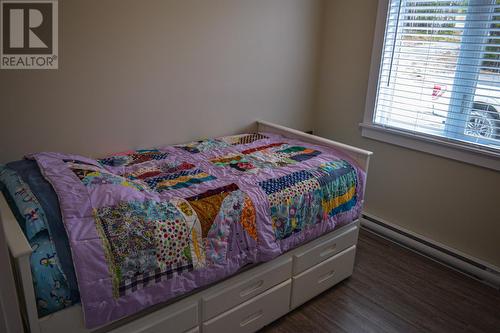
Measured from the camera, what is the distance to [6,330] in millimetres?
753

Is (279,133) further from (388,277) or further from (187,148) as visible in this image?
(388,277)

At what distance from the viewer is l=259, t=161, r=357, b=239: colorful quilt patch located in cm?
185

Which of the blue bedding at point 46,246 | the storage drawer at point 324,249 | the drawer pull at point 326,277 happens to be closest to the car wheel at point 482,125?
the storage drawer at point 324,249

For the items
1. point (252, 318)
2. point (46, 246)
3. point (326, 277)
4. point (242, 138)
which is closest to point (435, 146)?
point (326, 277)

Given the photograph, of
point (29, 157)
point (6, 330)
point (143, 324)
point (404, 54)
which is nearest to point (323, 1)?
point (404, 54)

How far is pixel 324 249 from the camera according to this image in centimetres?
214

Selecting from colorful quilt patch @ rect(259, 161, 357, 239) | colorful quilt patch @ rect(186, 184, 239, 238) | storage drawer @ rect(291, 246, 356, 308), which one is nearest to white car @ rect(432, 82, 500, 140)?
colorful quilt patch @ rect(259, 161, 357, 239)

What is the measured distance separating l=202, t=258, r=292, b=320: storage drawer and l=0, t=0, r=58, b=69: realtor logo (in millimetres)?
1459

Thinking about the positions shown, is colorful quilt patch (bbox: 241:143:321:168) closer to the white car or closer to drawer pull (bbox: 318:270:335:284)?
drawer pull (bbox: 318:270:335:284)

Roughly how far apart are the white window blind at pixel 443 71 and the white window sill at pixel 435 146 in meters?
0.04

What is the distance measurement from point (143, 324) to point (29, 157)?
3.30 ft

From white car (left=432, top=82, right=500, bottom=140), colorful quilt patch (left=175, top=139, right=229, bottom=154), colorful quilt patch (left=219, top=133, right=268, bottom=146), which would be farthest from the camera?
colorful quilt patch (left=219, top=133, right=268, bottom=146)

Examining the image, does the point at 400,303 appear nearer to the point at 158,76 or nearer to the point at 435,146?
the point at 435,146

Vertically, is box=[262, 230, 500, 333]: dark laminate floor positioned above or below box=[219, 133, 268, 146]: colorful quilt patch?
below
